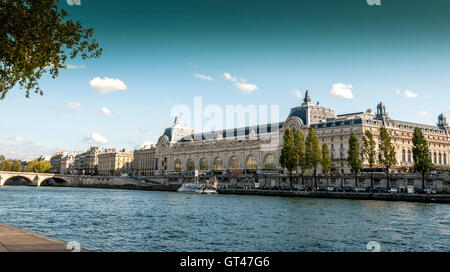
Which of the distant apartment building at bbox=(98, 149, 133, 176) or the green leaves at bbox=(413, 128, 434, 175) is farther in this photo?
the distant apartment building at bbox=(98, 149, 133, 176)

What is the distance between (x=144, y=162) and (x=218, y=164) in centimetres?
5950

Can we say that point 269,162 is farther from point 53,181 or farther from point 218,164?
point 53,181

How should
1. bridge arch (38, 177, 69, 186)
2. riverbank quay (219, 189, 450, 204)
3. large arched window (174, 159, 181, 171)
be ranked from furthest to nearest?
bridge arch (38, 177, 69, 186), large arched window (174, 159, 181, 171), riverbank quay (219, 189, 450, 204)

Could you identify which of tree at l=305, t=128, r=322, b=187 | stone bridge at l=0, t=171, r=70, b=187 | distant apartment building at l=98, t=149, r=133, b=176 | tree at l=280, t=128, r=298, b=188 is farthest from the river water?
distant apartment building at l=98, t=149, r=133, b=176

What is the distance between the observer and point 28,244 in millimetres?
11742

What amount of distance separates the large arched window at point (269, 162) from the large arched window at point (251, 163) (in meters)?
4.10

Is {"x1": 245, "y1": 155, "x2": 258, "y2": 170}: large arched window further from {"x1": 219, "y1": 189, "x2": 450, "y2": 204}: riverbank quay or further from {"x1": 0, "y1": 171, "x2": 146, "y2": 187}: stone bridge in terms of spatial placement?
{"x1": 0, "y1": 171, "x2": 146, "y2": 187}: stone bridge

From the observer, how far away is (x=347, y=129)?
323ft

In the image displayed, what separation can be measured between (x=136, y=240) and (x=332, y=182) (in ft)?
221

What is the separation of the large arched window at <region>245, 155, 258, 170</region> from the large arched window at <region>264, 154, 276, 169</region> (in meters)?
4.10

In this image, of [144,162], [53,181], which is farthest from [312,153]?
[144,162]

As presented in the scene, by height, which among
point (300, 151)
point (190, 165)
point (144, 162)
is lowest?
point (190, 165)

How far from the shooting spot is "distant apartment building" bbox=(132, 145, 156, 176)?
180 meters

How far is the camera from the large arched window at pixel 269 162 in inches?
4633
